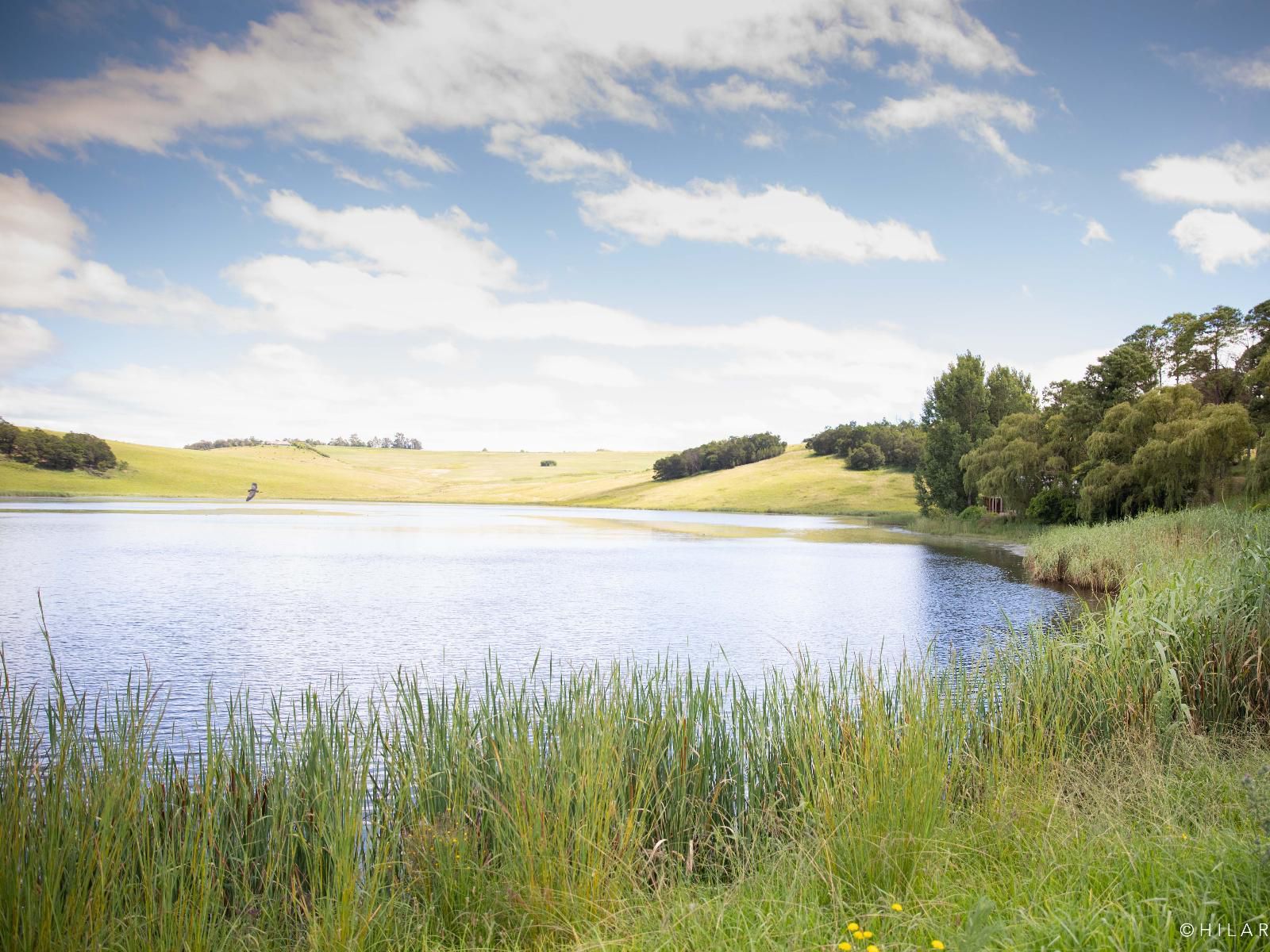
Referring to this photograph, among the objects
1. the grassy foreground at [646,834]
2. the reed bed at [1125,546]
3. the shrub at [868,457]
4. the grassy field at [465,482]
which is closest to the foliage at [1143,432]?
the reed bed at [1125,546]

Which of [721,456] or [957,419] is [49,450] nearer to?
[721,456]

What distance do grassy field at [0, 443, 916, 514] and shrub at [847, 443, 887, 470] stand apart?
1.96 meters

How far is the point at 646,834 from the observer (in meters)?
5.42

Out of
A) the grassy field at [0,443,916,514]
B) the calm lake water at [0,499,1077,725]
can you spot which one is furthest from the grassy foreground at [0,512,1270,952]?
the grassy field at [0,443,916,514]

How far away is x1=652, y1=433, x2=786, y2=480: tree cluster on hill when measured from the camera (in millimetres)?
121875

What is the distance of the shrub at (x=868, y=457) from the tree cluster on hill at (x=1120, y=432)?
1232 inches

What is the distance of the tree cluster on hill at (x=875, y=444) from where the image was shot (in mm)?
97250

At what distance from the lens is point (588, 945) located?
11.8ft

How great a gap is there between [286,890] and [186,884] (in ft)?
1.83

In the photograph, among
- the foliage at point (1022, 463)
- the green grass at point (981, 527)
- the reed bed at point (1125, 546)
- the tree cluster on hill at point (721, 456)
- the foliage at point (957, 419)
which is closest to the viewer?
the reed bed at point (1125, 546)

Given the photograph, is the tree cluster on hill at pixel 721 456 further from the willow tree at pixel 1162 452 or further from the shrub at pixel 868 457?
the willow tree at pixel 1162 452

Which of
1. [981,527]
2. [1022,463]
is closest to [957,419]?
[981,527]

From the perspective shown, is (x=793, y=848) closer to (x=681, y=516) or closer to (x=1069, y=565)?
(x=1069, y=565)

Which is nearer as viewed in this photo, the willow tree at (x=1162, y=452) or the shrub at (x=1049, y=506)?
the willow tree at (x=1162, y=452)
